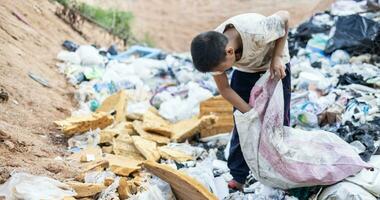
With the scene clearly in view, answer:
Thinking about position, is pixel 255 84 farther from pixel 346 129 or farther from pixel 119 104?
pixel 119 104

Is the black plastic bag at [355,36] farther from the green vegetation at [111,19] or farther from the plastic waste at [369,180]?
the green vegetation at [111,19]

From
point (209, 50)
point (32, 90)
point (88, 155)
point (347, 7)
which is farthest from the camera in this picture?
point (347, 7)

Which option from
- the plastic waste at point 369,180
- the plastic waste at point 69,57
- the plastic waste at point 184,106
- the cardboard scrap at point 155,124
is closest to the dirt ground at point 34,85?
the plastic waste at point 69,57

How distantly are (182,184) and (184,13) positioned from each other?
32.8 feet

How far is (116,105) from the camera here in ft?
15.6

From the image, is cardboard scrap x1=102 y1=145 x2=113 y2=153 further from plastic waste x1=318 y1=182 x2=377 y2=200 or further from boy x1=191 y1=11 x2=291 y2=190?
plastic waste x1=318 y1=182 x2=377 y2=200

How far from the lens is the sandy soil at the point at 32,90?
129 inches

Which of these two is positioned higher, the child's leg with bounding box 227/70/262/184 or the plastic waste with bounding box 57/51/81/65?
the child's leg with bounding box 227/70/262/184

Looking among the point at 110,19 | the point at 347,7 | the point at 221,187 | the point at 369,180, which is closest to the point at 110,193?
the point at 221,187

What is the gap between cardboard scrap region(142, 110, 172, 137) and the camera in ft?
14.0

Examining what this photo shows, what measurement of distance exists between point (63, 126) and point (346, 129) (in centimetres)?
215

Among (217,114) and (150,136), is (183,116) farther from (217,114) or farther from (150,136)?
(150,136)

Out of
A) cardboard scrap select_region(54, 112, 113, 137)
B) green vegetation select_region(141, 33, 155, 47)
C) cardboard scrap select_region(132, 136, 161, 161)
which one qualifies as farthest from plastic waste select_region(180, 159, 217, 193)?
green vegetation select_region(141, 33, 155, 47)

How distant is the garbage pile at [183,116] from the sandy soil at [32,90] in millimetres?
144
